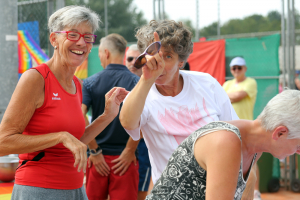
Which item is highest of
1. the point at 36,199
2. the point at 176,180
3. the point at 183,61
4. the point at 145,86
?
the point at 183,61

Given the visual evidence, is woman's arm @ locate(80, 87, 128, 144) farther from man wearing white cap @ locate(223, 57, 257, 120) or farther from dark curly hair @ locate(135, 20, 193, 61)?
man wearing white cap @ locate(223, 57, 257, 120)

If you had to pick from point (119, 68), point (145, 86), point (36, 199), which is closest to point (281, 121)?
point (145, 86)

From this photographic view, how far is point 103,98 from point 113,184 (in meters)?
0.86

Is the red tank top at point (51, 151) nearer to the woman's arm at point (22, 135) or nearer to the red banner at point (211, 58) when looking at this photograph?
the woman's arm at point (22, 135)

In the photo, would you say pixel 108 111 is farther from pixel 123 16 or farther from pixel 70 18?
pixel 123 16

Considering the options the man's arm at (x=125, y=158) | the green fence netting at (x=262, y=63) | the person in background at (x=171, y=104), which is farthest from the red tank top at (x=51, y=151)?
the green fence netting at (x=262, y=63)

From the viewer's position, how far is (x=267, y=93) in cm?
632

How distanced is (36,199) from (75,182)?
0.81ft

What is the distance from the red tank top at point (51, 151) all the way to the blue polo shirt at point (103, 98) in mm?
1374

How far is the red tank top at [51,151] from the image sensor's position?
178cm

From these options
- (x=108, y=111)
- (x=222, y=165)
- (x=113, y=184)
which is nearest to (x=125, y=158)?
(x=113, y=184)

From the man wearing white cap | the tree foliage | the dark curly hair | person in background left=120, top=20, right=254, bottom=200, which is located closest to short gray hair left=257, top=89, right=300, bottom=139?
person in background left=120, top=20, right=254, bottom=200

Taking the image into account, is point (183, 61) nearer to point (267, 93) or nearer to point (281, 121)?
point (281, 121)

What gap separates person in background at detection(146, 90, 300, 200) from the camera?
1.36 metres
